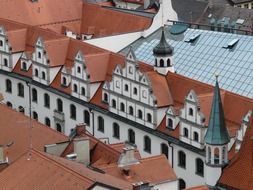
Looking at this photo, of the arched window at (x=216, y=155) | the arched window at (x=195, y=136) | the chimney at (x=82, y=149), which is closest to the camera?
the arched window at (x=216, y=155)

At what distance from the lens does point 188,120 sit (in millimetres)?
85250

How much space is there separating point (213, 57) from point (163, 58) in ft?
19.2

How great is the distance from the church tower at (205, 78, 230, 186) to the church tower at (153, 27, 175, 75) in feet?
84.1

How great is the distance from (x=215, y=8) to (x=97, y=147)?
67.1 m

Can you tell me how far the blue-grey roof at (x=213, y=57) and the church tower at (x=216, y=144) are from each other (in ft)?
70.0

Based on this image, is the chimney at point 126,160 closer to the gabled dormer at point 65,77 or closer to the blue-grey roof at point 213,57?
the blue-grey roof at point 213,57

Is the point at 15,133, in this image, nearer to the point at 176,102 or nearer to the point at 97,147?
the point at 97,147

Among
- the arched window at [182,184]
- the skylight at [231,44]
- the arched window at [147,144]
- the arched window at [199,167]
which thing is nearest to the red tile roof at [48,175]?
the arched window at [199,167]

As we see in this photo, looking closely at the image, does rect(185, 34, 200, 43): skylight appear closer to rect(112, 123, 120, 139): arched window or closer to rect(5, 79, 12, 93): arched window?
rect(112, 123, 120, 139): arched window

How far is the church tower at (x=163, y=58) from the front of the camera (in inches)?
3716

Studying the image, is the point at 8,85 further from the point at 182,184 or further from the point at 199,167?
the point at 199,167

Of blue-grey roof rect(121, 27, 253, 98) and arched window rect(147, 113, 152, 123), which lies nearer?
arched window rect(147, 113, 152, 123)

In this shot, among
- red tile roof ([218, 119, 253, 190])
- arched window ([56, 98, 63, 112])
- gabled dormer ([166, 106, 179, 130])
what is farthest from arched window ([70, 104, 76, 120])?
red tile roof ([218, 119, 253, 190])

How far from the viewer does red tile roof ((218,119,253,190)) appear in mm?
64688
